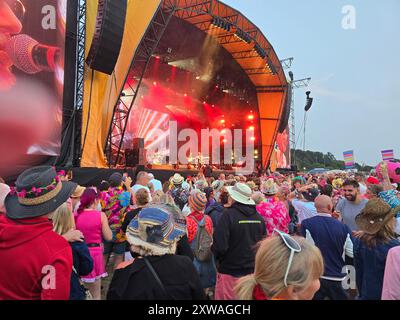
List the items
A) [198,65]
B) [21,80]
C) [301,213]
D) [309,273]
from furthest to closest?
[198,65] → [21,80] → [301,213] → [309,273]

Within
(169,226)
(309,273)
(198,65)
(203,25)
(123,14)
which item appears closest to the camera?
(309,273)

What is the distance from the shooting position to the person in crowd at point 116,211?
4.51 metres

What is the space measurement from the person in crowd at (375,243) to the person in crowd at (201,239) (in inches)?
Answer: 64.7

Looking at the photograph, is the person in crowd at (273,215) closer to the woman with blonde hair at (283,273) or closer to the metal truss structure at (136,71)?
the woman with blonde hair at (283,273)

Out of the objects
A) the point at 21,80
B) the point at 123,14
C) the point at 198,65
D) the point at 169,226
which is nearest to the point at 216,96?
the point at 198,65

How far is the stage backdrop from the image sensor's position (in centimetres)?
1109

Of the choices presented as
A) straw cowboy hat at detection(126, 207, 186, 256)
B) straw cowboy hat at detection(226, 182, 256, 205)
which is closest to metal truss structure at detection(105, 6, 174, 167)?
straw cowboy hat at detection(226, 182, 256, 205)

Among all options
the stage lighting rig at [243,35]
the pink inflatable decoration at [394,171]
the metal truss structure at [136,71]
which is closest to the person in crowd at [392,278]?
the pink inflatable decoration at [394,171]

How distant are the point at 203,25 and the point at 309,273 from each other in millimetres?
18298

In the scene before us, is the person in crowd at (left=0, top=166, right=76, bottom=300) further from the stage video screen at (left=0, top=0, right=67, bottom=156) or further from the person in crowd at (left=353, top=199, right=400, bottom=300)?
the stage video screen at (left=0, top=0, right=67, bottom=156)

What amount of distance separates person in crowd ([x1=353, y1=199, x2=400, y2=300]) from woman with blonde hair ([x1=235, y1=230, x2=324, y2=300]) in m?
1.46

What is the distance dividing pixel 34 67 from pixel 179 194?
6.36 m
